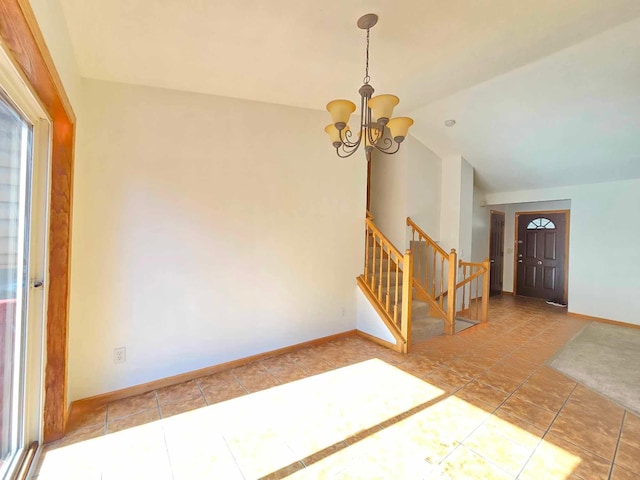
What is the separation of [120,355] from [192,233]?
1134 mm

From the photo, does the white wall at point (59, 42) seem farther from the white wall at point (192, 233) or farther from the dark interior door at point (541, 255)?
the dark interior door at point (541, 255)

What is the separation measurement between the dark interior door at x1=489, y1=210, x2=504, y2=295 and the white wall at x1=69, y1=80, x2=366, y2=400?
4.87 meters

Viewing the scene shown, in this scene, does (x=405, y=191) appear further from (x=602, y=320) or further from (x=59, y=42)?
(x=59, y=42)

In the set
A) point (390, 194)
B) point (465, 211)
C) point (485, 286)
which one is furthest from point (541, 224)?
point (390, 194)

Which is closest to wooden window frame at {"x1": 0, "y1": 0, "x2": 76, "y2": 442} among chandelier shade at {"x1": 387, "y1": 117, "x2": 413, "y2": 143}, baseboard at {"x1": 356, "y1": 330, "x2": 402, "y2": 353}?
chandelier shade at {"x1": 387, "y1": 117, "x2": 413, "y2": 143}

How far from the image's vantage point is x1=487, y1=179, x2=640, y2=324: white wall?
14.9 feet

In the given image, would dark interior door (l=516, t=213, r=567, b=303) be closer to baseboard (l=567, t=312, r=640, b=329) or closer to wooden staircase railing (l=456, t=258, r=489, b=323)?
baseboard (l=567, t=312, r=640, b=329)

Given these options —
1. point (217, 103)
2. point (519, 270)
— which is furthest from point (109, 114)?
point (519, 270)

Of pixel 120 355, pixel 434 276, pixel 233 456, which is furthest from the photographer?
pixel 434 276

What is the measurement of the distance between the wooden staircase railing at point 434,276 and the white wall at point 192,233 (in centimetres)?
164

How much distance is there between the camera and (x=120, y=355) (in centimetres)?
229

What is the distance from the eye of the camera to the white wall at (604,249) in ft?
14.9

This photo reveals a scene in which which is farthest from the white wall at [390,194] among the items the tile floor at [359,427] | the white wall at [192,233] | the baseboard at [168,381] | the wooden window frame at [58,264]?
the wooden window frame at [58,264]

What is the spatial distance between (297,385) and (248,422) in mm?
588
